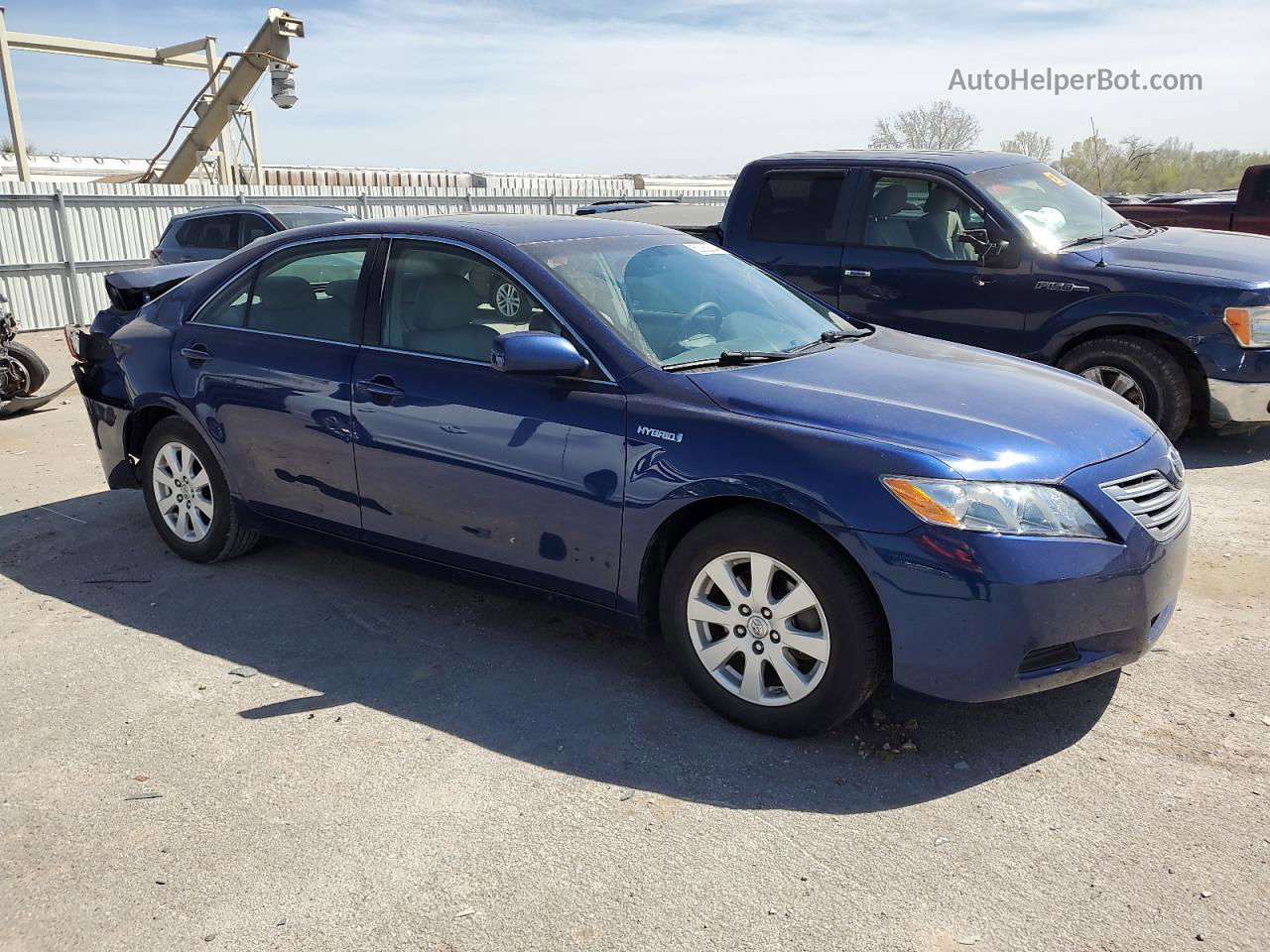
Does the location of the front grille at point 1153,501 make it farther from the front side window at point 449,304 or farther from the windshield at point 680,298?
the front side window at point 449,304

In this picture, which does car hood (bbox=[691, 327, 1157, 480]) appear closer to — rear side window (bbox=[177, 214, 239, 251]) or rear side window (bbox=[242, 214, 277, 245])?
rear side window (bbox=[242, 214, 277, 245])

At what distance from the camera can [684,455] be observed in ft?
11.8

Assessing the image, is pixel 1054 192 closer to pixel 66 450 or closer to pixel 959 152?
pixel 959 152

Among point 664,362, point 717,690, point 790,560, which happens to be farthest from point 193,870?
point 664,362

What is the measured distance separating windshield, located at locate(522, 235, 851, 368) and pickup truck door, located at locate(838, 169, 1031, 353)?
2.91 meters

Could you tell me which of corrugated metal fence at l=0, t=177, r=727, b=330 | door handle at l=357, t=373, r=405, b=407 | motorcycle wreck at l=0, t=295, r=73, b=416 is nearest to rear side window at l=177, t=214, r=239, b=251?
corrugated metal fence at l=0, t=177, r=727, b=330

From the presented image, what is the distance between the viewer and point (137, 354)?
5.39 metres

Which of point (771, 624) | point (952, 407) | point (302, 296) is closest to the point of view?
point (771, 624)

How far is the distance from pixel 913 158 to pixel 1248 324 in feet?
8.21

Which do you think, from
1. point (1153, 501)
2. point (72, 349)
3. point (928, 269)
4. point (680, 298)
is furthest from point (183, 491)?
point (928, 269)

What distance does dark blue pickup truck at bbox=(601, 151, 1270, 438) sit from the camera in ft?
22.3

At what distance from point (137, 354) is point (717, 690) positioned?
11.5 ft

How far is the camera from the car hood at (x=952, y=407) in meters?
3.36

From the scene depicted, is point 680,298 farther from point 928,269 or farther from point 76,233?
point 76,233
